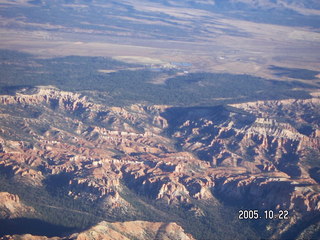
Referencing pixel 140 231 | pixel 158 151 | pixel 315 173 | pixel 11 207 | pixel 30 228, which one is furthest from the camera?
A: pixel 158 151

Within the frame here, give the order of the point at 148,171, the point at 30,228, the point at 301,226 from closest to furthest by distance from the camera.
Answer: the point at 30,228
the point at 301,226
the point at 148,171

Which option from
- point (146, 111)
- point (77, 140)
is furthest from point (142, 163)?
point (146, 111)

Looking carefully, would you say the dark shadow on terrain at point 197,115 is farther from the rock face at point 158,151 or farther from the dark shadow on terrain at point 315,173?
the dark shadow on terrain at point 315,173

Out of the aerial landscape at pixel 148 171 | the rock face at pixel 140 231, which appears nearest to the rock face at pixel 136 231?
the rock face at pixel 140 231

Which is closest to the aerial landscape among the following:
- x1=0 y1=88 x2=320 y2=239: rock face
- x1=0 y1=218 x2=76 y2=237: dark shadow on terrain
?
x1=0 y1=218 x2=76 y2=237: dark shadow on terrain

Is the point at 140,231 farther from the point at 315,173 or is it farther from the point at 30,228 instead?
the point at 315,173

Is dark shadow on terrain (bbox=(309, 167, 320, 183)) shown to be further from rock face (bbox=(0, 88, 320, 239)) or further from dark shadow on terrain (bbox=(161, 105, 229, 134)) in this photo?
dark shadow on terrain (bbox=(161, 105, 229, 134))

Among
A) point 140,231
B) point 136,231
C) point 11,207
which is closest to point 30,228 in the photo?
point 11,207
